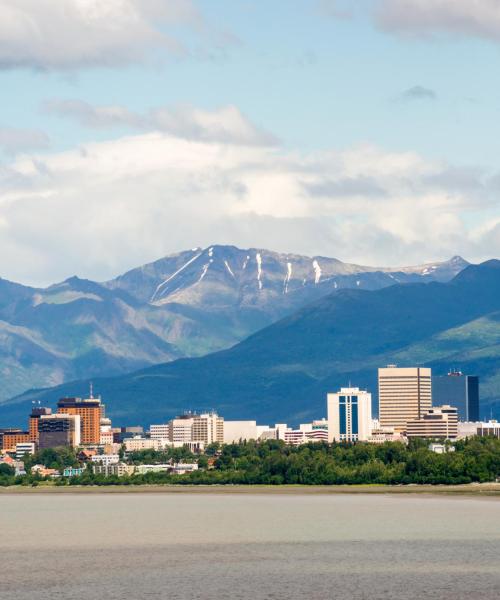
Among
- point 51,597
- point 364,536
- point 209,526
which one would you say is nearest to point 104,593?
point 51,597

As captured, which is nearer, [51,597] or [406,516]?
[51,597]

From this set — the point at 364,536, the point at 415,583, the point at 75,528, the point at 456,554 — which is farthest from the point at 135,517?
the point at 415,583

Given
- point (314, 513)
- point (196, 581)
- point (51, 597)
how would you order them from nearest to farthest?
1. point (51, 597)
2. point (196, 581)
3. point (314, 513)

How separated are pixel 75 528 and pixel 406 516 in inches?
1436

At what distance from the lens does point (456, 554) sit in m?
132

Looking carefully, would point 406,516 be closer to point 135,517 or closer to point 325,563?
point 135,517

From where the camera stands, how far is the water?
109688 millimetres

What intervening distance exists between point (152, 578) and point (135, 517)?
80.9 meters

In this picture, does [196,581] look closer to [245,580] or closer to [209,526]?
[245,580]

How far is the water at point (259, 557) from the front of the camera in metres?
110

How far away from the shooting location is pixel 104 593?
108m

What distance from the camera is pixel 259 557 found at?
133 m

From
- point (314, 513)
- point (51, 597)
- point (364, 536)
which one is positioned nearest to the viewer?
point (51, 597)

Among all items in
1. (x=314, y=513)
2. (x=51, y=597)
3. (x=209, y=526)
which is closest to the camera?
(x=51, y=597)
